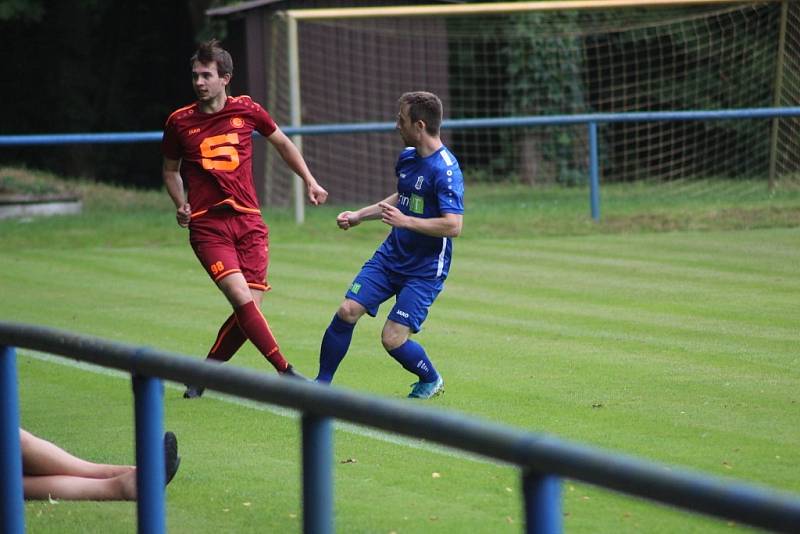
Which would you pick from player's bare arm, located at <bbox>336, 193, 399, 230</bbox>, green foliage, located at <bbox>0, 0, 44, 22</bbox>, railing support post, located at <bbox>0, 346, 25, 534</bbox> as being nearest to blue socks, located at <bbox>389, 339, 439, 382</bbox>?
player's bare arm, located at <bbox>336, 193, 399, 230</bbox>

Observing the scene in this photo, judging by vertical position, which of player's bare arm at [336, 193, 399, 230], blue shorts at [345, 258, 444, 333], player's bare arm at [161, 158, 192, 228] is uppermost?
player's bare arm at [161, 158, 192, 228]

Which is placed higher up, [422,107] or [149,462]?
[422,107]

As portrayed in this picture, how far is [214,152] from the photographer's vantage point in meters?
7.96

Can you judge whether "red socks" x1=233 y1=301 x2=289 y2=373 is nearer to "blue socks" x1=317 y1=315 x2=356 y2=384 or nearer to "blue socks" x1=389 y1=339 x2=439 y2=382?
"blue socks" x1=317 y1=315 x2=356 y2=384

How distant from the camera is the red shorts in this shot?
7.81 metres

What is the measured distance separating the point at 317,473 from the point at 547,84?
1965 cm

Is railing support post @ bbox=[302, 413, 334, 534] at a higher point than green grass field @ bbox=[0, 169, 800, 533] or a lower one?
higher

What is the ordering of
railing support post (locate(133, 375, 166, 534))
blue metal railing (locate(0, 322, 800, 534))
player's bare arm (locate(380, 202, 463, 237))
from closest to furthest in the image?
blue metal railing (locate(0, 322, 800, 534)) < railing support post (locate(133, 375, 166, 534)) < player's bare arm (locate(380, 202, 463, 237))

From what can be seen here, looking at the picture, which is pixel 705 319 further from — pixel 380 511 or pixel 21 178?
pixel 21 178

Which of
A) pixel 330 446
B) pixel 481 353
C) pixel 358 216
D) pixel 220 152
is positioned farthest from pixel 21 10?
pixel 330 446

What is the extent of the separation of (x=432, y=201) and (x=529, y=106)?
1540 centimetres

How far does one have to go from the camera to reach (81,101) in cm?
2967

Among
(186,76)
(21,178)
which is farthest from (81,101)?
(21,178)

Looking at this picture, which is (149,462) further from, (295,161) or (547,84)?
(547,84)
